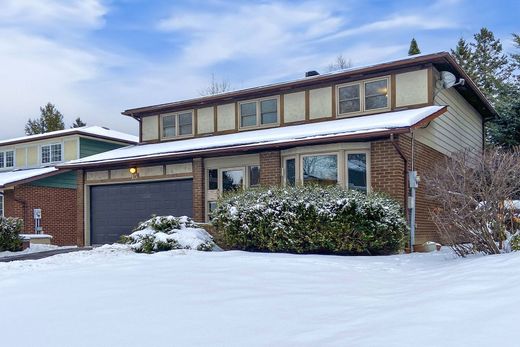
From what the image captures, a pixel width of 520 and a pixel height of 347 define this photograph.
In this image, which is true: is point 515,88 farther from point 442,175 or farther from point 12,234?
point 12,234

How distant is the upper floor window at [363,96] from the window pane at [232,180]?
3.30 m

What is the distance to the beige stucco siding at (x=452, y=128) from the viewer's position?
1277cm

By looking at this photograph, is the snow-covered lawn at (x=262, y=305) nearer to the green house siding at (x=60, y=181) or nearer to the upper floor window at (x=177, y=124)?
the upper floor window at (x=177, y=124)

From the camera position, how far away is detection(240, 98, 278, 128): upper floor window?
14.9 m

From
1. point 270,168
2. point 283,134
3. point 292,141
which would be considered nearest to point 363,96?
point 283,134

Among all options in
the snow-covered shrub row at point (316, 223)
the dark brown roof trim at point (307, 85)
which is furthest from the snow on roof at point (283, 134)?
the snow-covered shrub row at point (316, 223)

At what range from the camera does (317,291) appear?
556 centimetres

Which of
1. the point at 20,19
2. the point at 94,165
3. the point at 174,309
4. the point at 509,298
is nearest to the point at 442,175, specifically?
the point at 509,298

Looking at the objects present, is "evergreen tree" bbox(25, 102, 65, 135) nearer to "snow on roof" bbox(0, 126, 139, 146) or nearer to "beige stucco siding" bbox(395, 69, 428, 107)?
"snow on roof" bbox(0, 126, 139, 146)

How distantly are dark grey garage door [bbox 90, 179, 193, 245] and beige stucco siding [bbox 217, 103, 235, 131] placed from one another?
2397 mm

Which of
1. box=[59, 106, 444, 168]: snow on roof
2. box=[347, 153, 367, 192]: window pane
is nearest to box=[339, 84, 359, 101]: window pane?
box=[59, 106, 444, 168]: snow on roof

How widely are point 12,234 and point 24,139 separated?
10166 millimetres

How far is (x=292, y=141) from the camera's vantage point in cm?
1166

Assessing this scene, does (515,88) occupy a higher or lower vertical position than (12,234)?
higher
